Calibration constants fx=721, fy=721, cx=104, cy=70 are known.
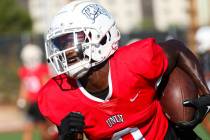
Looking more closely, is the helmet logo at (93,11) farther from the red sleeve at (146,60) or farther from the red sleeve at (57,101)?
the red sleeve at (57,101)

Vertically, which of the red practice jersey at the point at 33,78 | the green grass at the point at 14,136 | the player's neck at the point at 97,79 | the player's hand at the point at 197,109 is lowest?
the green grass at the point at 14,136

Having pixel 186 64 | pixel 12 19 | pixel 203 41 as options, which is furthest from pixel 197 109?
pixel 12 19

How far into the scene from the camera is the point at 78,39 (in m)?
3.76

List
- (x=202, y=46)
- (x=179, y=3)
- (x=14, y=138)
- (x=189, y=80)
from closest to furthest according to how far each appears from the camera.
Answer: (x=189, y=80), (x=202, y=46), (x=14, y=138), (x=179, y=3)

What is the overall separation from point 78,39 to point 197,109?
752mm

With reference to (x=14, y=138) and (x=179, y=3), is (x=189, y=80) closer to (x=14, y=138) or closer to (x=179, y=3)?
(x=14, y=138)

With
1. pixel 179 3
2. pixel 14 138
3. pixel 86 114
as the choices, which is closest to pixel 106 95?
pixel 86 114

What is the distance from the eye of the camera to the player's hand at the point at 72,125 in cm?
378

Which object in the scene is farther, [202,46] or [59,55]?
[202,46]

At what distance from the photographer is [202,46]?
9.72m

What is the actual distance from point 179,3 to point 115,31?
46.5m

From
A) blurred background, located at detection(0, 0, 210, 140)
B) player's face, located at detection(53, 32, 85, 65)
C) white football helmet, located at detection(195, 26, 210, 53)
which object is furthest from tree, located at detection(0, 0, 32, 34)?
player's face, located at detection(53, 32, 85, 65)

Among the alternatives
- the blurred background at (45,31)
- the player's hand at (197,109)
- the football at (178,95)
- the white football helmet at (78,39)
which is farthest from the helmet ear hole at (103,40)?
the blurred background at (45,31)

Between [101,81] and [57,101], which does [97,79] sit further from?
[57,101]
